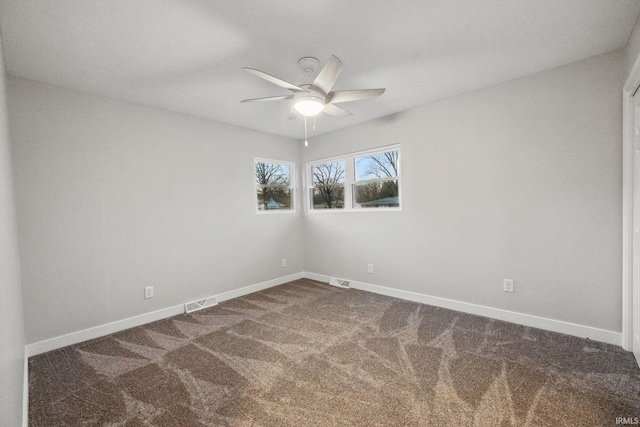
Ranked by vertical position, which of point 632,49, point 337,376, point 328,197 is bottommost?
point 337,376

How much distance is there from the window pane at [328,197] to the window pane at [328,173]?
9 centimetres

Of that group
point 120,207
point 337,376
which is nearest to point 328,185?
point 120,207

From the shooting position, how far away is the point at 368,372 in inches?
83.9

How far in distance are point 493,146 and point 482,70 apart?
0.80 metres

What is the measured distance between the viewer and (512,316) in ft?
9.58

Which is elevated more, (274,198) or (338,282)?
(274,198)

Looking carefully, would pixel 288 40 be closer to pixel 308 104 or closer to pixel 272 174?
pixel 308 104

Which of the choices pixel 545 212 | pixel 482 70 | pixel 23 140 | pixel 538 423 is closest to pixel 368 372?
pixel 538 423

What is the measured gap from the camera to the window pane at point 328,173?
181 inches

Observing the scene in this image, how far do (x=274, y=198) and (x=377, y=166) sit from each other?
1.81 m

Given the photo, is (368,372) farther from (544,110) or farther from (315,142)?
(315,142)

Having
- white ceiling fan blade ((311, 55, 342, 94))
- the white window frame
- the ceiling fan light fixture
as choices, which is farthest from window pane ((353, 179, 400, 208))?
white ceiling fan blade ((311, 55, 342, 94))

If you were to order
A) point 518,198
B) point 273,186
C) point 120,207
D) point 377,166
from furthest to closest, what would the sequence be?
point 273,186 → point 377,166 → point 120,207 → point 518,198

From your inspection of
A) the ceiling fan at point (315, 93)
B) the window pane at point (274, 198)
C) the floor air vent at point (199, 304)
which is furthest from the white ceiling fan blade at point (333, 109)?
the floor air vent at point (199, 304)
